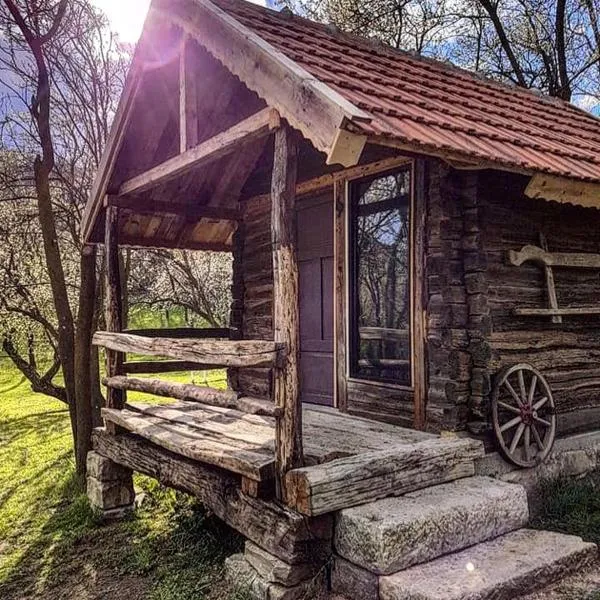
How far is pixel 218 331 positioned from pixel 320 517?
13.4 ft

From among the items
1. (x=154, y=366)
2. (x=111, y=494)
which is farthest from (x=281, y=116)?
(x=111, y=494)

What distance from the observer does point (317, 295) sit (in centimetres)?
627

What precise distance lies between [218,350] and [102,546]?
2.65 meters

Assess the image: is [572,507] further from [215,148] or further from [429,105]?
[215,148]

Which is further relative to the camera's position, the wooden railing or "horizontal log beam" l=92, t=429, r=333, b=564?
the wooden railing

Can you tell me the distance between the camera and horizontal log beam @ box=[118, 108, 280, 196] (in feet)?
12.8

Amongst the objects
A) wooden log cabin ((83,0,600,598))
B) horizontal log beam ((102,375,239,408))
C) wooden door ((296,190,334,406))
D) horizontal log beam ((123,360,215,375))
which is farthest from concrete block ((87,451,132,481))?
wooden door ((296,190,334,406))

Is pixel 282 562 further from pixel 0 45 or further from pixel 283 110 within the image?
pixel 0 45

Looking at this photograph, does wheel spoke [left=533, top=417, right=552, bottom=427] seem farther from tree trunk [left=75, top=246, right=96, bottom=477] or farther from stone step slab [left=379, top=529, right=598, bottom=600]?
tree trunk [left=75, top=246, right=96, bottom=477]

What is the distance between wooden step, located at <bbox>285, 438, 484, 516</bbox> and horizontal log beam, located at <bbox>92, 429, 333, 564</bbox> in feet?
0.50

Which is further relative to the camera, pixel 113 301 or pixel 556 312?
pixel 113 301

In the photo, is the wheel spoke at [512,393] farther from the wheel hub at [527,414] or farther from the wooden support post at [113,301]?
the wooden support post at [113,301]

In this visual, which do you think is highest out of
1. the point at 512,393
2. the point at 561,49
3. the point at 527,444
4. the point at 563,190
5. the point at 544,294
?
the point at 561,49

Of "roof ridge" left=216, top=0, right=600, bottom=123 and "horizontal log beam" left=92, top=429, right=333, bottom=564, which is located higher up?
"roof ridge" left=216, top=0, right=600, bottom=123
